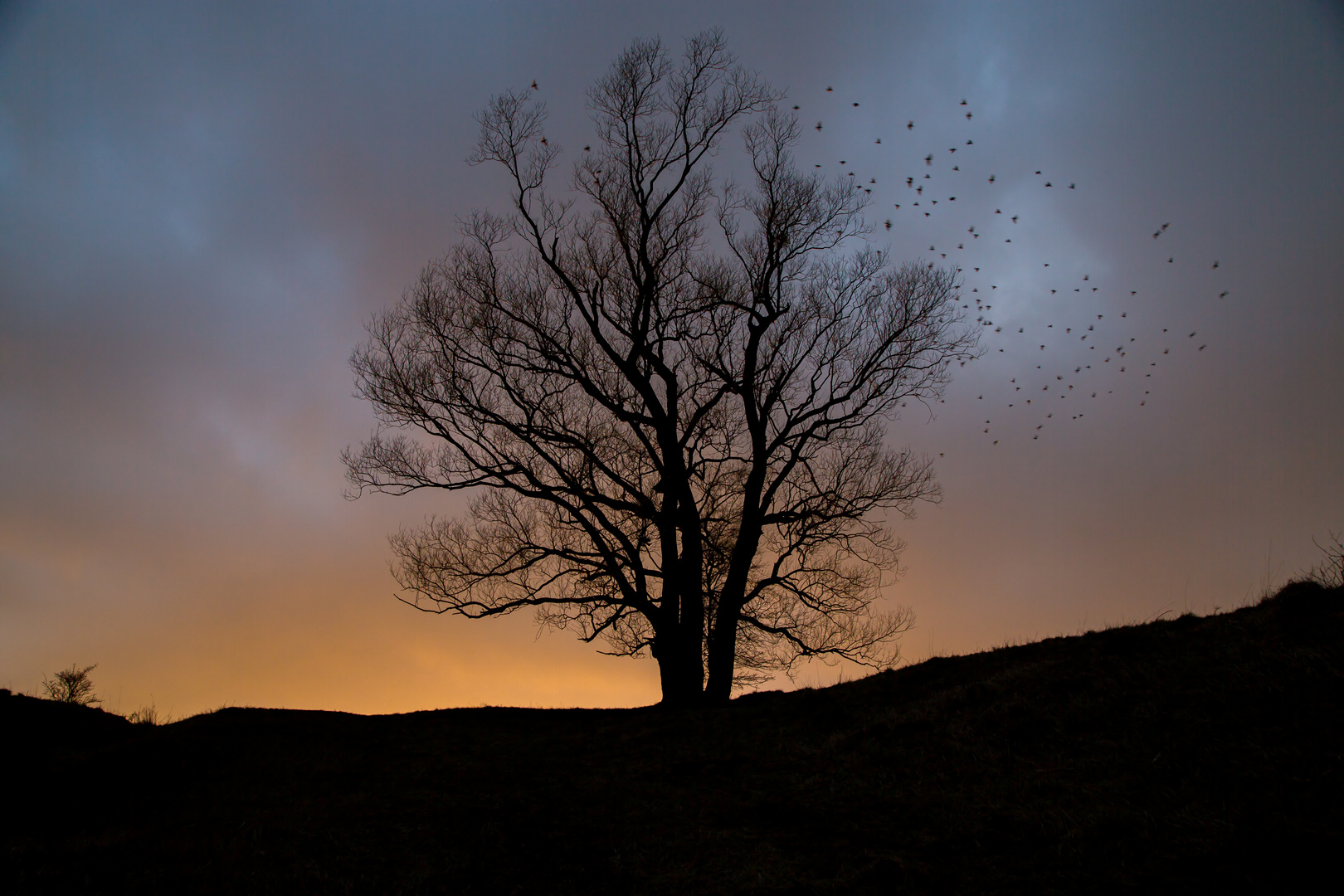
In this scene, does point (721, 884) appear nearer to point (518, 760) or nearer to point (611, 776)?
point (611, 776)

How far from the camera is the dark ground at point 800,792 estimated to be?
4.96 metres

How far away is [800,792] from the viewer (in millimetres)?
6797

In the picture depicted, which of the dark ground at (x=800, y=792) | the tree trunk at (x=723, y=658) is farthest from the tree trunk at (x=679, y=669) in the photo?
the dark ground at (x=800, y=792)

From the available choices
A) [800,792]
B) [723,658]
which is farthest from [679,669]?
[800,792]

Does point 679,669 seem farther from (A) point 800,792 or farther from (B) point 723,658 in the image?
(A) point 800,792

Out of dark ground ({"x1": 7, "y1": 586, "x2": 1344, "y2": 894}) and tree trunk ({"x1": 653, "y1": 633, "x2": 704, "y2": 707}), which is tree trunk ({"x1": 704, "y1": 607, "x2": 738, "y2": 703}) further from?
dark ground ({"x1": 7, "y1": 586, "x2": 1344, "y2": 894})

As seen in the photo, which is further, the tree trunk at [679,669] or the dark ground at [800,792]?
the tree trunk at [679,669]

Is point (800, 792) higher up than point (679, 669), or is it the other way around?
point (679, 669)

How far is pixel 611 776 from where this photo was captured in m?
7.59

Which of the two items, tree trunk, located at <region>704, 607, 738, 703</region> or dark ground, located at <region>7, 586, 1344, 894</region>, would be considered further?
tree trunk, located at <region>704, 607, 738, 703</region>

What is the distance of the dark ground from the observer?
4957 mm

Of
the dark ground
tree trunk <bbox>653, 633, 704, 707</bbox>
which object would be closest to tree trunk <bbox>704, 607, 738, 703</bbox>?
tree trunk <bbox>653, 633, 704, 707</bbox>

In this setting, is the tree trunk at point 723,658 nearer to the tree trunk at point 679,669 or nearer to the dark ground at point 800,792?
the tree trunk at point 679,669

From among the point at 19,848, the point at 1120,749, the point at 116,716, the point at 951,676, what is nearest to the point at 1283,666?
the point at 1120,749
